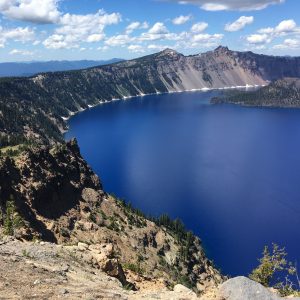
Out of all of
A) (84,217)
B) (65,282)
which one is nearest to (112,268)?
(65,282)

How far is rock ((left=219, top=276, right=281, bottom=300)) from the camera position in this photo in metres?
27.3

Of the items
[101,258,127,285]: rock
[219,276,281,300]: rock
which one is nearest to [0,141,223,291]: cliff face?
[101,258,127,285]: rock

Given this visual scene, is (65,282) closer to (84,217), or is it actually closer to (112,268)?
(112,268)

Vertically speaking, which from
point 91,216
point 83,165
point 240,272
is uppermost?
point 83,165

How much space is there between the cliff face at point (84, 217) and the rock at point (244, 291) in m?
47.9

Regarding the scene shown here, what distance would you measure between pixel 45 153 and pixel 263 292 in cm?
8782

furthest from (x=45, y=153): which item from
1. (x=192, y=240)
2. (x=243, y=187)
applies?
(x=243, y=187)

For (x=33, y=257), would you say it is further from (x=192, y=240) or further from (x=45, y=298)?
(x=192, y=240)

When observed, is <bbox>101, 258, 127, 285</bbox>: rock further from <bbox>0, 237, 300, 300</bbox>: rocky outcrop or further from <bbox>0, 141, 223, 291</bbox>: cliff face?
<bbox>0, 141, 223, 291</bbox>: cliff face

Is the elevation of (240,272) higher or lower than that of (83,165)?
lower

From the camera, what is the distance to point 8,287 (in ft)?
90.1

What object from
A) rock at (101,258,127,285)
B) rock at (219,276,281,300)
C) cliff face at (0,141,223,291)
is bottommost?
cliff face at (0,141,223,291)

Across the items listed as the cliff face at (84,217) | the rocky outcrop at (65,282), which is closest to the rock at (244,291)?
the rocky outcrop at (65,282)

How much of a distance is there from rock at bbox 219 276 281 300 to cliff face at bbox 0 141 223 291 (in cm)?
4794
